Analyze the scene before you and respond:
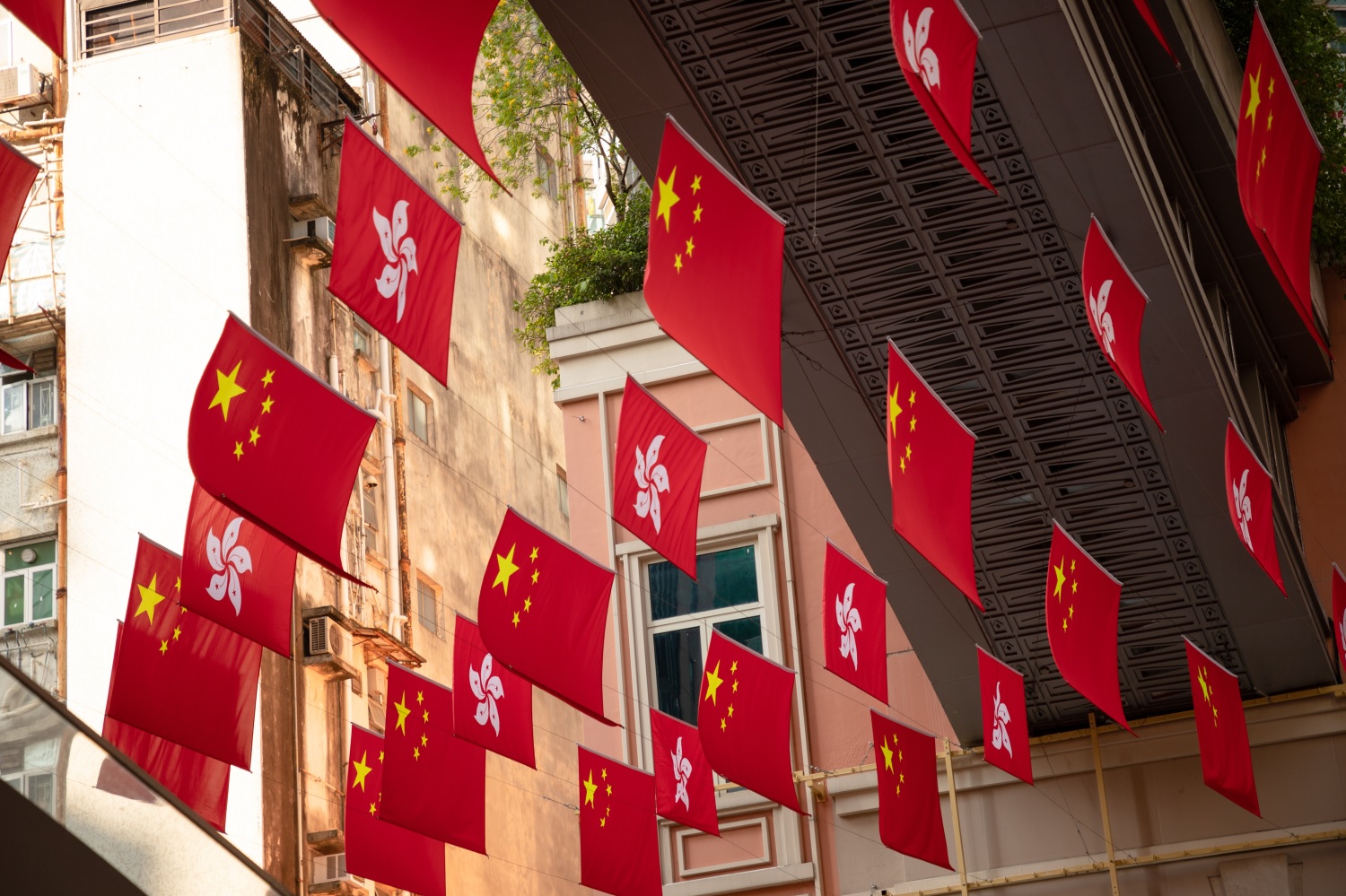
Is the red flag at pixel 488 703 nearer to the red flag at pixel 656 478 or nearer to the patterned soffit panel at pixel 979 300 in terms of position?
the red flag at pixel 656 478

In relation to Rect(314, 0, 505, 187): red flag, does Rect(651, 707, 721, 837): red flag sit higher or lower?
lower

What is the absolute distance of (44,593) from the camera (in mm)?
19734

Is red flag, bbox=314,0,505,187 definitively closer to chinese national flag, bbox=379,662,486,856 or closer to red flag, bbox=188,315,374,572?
red flag, bbox=188,315,374,572

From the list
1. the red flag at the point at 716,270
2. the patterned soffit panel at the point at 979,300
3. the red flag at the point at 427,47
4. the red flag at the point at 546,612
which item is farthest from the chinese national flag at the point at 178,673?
the red flag at the point at 427,47

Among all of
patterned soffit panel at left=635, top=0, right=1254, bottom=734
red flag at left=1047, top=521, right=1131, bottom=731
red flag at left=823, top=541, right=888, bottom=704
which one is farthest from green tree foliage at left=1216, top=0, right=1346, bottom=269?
red flag at left=823, top=541, right=888, bottom=704

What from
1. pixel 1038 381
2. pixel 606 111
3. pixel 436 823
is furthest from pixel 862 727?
pixel 606 111

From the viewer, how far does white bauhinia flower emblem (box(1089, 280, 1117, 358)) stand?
27.1 ft

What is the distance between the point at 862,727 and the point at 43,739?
8.85 m

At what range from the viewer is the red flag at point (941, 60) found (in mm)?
6180

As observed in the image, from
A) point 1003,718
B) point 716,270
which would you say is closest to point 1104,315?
point 716,270

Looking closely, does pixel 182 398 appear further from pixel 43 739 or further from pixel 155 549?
pixel 43 739

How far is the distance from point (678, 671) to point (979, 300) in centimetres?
476

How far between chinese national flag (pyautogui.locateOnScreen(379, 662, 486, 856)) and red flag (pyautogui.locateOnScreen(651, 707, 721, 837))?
5.39 ft

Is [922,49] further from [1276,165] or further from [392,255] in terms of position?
[1276,165]
